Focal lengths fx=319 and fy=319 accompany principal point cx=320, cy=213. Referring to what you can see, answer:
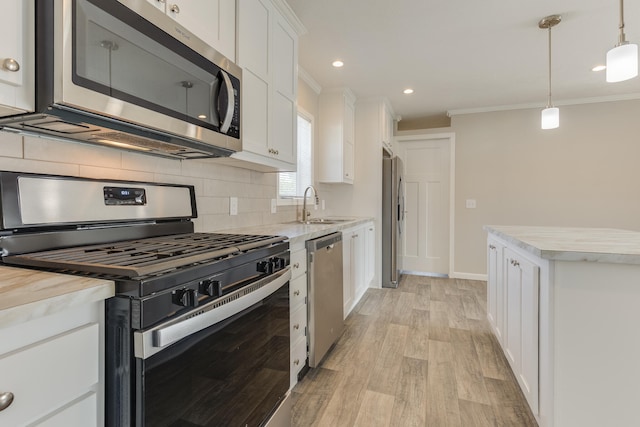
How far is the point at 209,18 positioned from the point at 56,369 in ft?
4.71

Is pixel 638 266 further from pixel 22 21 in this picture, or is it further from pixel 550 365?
pixel 22 21

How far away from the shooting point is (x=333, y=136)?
3734 mm

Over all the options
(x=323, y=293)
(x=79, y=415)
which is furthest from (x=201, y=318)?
(x=323, y=293)

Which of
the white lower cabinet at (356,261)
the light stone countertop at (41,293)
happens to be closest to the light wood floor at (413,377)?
the white lower cabinet at (356,261)

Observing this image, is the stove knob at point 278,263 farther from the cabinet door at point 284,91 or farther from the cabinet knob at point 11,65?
the cabinet knob at point 11,65

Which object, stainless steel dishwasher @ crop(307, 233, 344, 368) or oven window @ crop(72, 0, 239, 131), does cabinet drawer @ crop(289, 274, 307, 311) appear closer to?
stainless steel dishwasher @ crop(307, 233, 344, 368)

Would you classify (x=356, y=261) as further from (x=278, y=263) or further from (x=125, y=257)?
(x=125, y=257)

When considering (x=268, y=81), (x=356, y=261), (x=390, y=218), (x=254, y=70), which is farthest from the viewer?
(x=390, y=218)

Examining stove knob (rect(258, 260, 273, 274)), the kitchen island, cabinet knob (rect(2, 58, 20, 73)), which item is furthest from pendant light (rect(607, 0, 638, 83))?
cabinet knob (rect(2, 58, 20, 73))

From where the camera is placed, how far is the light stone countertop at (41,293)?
567 mm

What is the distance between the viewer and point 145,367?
0.77 meters

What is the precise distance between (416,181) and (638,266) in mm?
3832

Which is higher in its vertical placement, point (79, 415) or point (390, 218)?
point (390, 218)

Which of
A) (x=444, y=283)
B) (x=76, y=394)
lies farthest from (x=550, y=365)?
(x=444, y=283)
